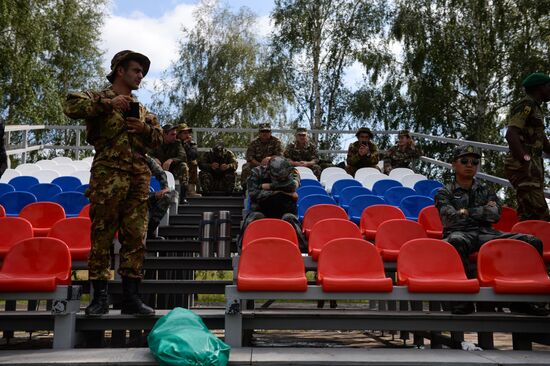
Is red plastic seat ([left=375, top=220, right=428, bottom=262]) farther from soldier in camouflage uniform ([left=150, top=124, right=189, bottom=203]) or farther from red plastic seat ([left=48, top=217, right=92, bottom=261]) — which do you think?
soldier in camouflage uniform ([left=150, top=124, right=189, bottom=203])

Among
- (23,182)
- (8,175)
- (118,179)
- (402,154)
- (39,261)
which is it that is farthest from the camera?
(402,154)

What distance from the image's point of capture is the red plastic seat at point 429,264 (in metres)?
4.66

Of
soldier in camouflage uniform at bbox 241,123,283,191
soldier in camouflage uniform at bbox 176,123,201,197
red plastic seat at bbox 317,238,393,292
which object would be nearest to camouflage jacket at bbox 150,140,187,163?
soldier in camouflage uniform at bbox 176,123,201,197

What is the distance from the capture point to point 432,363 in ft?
12.4

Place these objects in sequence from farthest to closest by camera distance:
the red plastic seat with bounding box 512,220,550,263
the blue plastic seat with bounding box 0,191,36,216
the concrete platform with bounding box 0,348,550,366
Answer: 1. the blue plastic seat with bounding box 0,191,36,216
2. the red plastic seat with bounding box 512,220,550,263
3. the concrete platform with bounding box 0,348,550,366

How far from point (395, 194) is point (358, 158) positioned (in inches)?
113

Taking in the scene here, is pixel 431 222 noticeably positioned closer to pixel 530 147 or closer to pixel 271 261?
pixel 530 147

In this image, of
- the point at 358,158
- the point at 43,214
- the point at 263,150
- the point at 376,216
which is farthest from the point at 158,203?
the point at 358,158

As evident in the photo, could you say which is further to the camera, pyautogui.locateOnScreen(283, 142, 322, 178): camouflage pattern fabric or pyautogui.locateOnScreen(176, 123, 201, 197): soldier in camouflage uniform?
pyautogui.locateOnScreen(283, 142, 322, 178): camouflage pattern fabric

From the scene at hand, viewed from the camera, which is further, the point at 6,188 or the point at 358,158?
the point at 358,158

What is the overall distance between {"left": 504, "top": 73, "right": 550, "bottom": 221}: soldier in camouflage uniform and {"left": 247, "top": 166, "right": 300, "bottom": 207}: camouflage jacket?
2053mm

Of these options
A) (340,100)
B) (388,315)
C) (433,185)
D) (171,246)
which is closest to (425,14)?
(340,100)

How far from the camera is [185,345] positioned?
3.54m

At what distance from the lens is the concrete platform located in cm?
373
